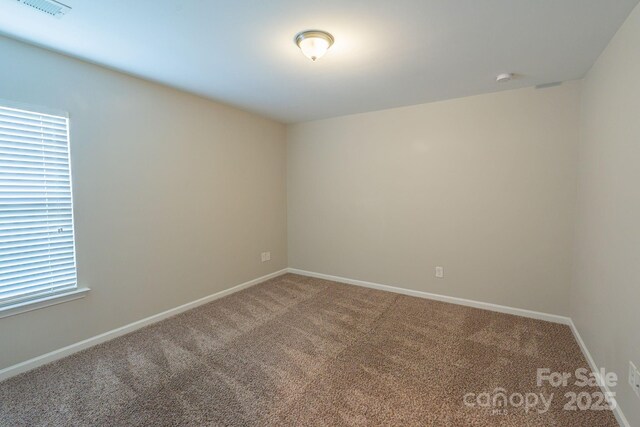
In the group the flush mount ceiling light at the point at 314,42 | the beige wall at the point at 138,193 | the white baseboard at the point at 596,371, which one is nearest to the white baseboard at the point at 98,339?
the beige wall at the point at 138,193

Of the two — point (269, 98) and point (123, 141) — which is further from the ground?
point (269, 98)

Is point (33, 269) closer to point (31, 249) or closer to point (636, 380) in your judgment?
point (31, 249)

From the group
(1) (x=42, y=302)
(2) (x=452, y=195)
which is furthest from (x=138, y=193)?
(2) (x=452, y=195)

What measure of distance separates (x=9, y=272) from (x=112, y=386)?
1.11 m

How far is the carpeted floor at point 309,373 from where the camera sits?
1668 millimetres

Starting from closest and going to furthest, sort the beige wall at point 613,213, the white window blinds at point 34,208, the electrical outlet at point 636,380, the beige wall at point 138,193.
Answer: the electrical outlet at point 636,380, the beige wall at point 613,213, the white window blinds at point 34,208, the beige wall at point 138,193

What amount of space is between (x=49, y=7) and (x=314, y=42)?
5.13 feet

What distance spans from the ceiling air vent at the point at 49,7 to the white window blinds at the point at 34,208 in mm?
783

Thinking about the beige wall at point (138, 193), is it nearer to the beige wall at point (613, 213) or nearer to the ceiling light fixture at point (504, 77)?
the ceiling light fixture at point (504, 77)

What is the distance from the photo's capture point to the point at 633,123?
1576 mm

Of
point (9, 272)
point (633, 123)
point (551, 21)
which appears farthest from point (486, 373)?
point (9, 272)

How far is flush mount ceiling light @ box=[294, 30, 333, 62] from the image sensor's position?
186 centimetres

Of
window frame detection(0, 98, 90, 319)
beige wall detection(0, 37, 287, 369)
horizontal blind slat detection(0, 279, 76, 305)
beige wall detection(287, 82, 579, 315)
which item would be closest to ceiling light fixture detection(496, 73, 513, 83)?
beige wall detection(287, 82, 579, 315)

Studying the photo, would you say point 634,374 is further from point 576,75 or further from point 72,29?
point 72,29
